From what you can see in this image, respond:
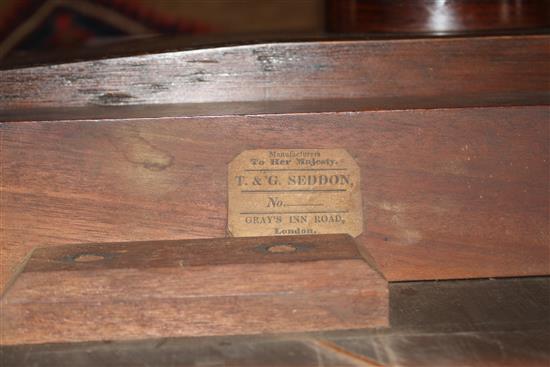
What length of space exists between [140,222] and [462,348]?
1.01ft

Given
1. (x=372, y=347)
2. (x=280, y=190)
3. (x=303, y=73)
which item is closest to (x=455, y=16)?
(x=303, y=73)

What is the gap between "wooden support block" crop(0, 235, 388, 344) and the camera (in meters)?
0.58

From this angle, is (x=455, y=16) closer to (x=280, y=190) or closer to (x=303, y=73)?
(x=303, y=73)

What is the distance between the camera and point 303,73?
0.79m

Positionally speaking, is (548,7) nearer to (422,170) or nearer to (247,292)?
(422,170)

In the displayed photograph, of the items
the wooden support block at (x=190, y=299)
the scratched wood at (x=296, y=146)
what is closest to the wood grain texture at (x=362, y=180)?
the scratched wood at (x=296, y=146)

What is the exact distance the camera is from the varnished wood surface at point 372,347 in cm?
57

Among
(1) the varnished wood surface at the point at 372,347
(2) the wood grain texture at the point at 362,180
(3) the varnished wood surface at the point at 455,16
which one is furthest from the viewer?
(3) the varnished wood surface at the point at 455,16

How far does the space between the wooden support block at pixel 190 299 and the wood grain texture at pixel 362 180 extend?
4.2 inches

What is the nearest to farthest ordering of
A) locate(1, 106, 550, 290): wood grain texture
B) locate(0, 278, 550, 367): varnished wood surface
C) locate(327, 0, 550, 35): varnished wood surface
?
locate(0, 278, 550, 367): varnished wood surface → locate(1, 106, 550, 290): wood grain texture → locate(327, 0, 550, 35): varnished wood surface

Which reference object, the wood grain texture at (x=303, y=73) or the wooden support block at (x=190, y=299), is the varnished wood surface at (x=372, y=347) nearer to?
the wooden support block at (x=190, y=299)

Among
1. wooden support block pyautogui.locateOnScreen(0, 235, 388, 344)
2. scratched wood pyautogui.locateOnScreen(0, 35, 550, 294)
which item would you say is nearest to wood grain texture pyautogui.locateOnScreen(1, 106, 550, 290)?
scratched wood pyautogui.locateOnScreen(0, 35, 550, 294)

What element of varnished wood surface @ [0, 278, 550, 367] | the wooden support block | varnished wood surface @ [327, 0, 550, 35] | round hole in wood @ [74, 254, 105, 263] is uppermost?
varnished wood surface @ [327, 0, 550, 35]

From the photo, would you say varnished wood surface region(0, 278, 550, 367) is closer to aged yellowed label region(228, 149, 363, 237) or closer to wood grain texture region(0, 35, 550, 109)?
aged yellowed label region(228, 149, 363, 237)
